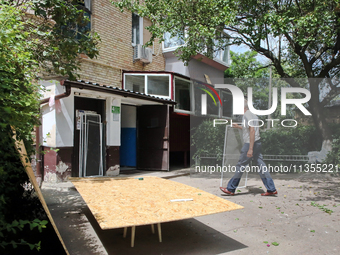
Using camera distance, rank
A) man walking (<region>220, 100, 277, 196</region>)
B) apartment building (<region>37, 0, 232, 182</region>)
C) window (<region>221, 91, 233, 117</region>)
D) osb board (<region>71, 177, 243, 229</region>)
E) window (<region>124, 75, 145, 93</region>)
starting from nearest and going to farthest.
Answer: osb board (<region>71, 177, 243, 229</region>)
man walking (<region>220, 100, 277, 196</region>)
apartment building (<region>37, 0, 232, 182</region>)
window (<region>124, 75, 145, 93</region>)
window (<region>221, 91, 233, 117</region>)

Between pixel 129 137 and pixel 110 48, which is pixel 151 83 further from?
pixel 129 137

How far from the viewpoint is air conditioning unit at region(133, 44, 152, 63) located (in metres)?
12.8

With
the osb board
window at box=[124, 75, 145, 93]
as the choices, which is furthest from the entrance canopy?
the osb board

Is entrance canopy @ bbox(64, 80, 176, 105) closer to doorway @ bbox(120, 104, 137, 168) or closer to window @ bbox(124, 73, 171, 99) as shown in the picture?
doorway @ bbox(120, 104, 137, 168)

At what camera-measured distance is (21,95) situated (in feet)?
10.8

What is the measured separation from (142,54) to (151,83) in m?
1.64

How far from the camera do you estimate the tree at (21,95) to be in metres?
2.68

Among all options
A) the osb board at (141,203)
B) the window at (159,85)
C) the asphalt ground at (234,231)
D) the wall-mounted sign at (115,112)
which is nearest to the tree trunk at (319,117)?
the asphalt ground at (234,231)

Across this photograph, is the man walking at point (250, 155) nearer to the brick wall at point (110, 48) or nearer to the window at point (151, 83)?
the window at point (151, 83)

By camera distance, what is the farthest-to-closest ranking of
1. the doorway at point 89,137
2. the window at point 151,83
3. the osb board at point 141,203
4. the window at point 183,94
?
the window at point 183,94 → the window at point 151,83 → the doorway at point 89,137 → the osb board at point 141,203

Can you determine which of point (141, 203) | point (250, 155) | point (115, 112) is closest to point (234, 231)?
point (141, 203)

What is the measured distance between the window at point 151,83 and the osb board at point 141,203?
24.3ft

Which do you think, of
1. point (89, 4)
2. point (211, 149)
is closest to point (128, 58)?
point (89, 4)

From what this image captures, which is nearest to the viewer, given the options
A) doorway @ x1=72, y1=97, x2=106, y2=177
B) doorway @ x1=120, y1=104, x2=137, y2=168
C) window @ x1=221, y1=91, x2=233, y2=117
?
doorway @ x1=72, y1=97, x2=106, y2=177
